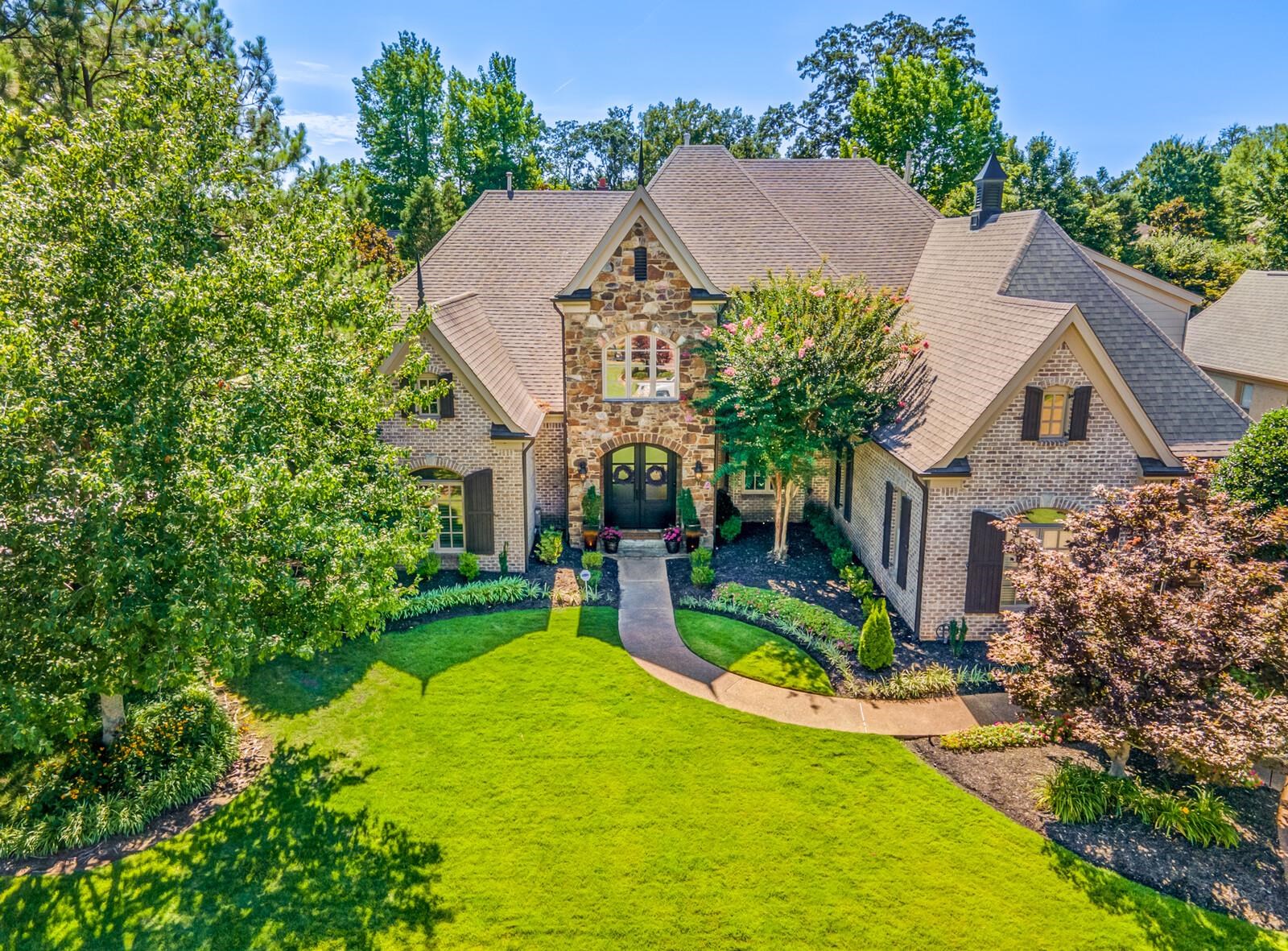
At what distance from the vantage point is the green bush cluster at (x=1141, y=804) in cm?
1061

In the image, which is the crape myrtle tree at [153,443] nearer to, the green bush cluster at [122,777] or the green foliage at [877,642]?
the green bush cluster at [122,777]

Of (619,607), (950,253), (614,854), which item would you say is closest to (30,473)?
(614,854)

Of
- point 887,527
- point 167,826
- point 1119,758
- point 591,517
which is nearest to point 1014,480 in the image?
point 887,527

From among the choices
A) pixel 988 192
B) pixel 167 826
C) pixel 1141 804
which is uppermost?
pixel 988 192

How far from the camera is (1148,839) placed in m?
10.7

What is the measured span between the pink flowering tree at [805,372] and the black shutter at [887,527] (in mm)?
1413

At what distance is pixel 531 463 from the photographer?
21.4 meters

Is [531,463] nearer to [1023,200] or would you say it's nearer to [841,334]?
[841,334]

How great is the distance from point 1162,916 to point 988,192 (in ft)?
59.7

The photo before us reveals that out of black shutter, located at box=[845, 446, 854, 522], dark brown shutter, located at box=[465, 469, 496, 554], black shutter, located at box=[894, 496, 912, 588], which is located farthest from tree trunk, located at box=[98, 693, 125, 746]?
black shutter, located at box=[845, 446, 854, 522]

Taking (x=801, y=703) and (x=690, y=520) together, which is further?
(x=690, y=520)

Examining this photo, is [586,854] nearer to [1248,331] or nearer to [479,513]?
[479,513]

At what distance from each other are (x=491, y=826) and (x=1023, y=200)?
34840 mm

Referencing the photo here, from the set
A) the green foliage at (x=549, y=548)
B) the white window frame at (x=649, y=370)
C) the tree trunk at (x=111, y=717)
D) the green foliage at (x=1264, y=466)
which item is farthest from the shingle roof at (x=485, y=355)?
the green foliage at (x=1264, y=466)
